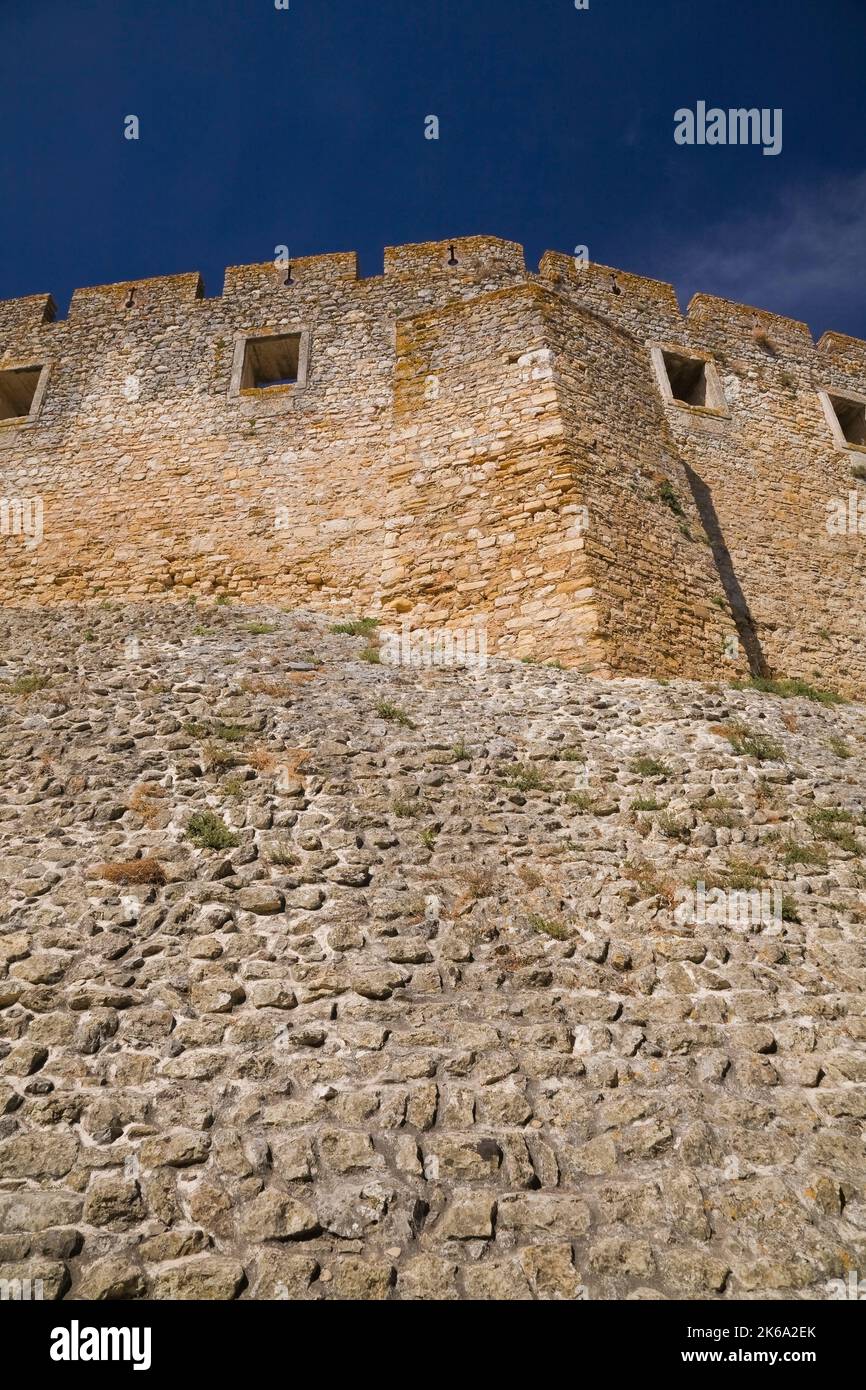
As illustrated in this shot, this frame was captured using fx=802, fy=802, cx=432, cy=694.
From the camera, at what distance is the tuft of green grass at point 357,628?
28.9 feet

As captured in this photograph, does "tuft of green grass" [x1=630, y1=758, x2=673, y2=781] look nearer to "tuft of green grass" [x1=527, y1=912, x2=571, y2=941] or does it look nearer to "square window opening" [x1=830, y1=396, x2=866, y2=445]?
"tuft of green grass" [x1=527, y1=912, x2=571, y2=941]

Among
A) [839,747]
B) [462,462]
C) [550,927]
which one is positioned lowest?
[550,927]

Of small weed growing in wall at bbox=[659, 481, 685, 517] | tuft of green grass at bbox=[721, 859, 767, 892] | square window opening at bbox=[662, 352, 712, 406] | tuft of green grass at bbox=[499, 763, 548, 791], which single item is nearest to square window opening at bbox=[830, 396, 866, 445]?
square window opening at bbox=[662, 352, 712, 406]

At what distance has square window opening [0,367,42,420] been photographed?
13797mm

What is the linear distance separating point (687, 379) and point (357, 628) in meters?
8.97

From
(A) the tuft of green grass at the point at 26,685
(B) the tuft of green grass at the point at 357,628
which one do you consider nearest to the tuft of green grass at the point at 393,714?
(B) the tuft of green grass at the point at 357,628

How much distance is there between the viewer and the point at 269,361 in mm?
13664

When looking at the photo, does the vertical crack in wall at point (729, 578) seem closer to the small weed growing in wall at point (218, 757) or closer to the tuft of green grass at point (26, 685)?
the small weed growing in wall at point (218, 757)

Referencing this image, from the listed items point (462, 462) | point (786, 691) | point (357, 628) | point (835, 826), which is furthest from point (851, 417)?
point (835, 826)

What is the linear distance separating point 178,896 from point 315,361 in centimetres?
1081

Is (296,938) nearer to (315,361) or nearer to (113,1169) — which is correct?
(113,1169)

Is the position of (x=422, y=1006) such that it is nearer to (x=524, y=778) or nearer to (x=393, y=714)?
(x=524, y=778)

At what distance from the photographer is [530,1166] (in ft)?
10.0

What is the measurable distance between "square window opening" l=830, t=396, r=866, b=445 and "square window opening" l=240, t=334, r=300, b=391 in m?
9.62
